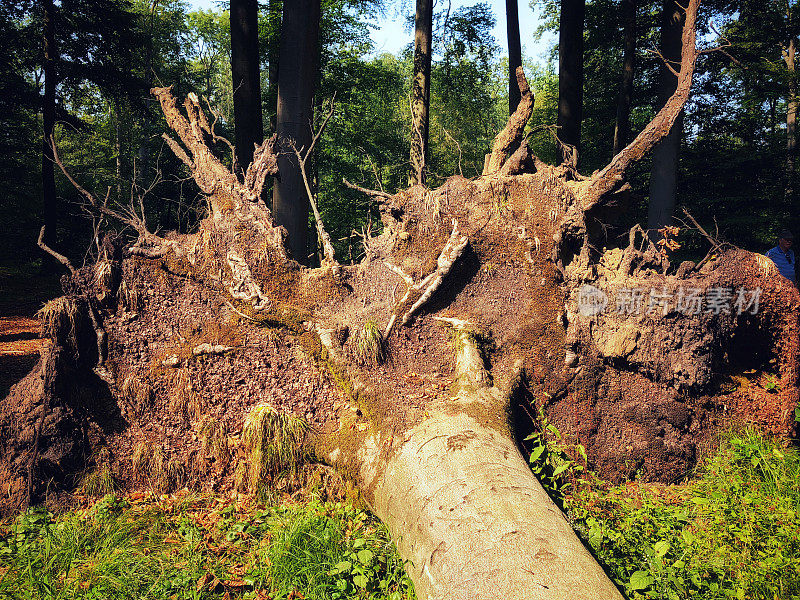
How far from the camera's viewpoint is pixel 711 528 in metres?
3.23

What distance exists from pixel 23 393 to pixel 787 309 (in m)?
6.55

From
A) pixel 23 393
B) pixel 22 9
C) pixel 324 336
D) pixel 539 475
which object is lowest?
pixel 539 475

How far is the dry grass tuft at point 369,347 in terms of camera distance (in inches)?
158

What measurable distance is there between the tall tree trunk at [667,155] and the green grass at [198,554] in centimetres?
912

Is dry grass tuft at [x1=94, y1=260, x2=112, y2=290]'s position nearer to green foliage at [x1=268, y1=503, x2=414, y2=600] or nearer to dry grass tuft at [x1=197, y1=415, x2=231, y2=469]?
dry grass tuft at [x1=197, y1=415, x2=231, y2=469]

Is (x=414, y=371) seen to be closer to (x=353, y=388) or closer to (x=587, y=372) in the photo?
(x=353, y=388)

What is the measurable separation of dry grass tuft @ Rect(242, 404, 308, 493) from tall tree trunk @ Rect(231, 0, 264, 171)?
17.2 feet

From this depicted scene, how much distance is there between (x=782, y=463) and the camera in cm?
374

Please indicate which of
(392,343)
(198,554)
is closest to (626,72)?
(392,343)

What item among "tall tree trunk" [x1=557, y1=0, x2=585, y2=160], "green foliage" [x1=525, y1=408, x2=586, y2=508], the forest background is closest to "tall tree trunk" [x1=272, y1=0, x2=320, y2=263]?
the forest background

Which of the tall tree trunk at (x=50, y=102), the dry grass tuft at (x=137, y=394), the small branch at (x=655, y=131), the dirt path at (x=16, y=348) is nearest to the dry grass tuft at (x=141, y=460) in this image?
the dry grass tuft at (x=137, y=394)

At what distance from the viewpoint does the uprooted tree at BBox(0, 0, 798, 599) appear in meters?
3.83

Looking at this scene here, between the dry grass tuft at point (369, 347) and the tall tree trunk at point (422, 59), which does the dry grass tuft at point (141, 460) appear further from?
the tall tree trunk at point (422, 59)

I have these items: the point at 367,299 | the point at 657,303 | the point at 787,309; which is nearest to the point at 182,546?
the point at 367,299
